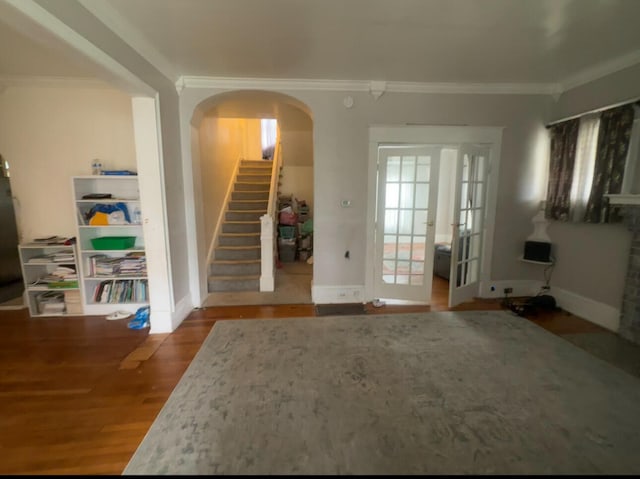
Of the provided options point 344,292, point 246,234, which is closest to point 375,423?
point 344,292

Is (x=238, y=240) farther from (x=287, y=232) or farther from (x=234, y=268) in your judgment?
(x=287, y=232)

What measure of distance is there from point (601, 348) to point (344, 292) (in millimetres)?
2441

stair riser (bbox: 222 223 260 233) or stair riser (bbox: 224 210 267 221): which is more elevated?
stair riser (bbox: 224 210 267 221)

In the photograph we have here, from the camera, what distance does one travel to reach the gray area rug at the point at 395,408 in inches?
53.9

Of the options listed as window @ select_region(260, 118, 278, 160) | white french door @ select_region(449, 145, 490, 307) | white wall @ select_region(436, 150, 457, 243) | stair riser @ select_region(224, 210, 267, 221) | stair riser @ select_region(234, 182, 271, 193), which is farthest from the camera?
window @ select_region(260, 118, 278, 160)

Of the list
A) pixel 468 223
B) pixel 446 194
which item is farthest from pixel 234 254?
pixel 446 194

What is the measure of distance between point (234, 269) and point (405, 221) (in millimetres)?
2492

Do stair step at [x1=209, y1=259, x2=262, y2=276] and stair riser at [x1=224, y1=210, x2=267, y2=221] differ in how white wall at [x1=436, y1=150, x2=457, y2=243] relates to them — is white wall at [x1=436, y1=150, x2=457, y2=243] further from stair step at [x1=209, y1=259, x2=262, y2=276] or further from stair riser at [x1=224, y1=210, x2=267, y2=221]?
stair step at [x1=209, y1=259, x2=262, y2=276]

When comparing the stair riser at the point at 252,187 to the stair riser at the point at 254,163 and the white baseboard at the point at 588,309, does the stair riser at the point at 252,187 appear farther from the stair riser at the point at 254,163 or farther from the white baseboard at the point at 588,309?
the white baseboard at the point at 588,309

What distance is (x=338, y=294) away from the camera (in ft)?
11.3

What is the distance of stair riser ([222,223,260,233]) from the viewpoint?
15.2 feet

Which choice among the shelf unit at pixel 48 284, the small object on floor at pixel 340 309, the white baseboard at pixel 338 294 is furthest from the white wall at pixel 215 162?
the small object on floor at pixel 340 309

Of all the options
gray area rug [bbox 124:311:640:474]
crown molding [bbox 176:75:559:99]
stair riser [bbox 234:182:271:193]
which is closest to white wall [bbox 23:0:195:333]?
crown molding [bbox 176:75:559:99]

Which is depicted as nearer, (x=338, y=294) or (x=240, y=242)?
(x=338, y=294)
